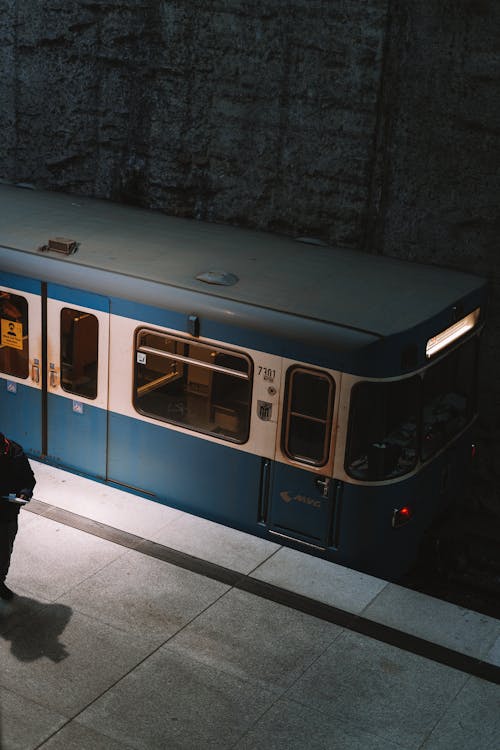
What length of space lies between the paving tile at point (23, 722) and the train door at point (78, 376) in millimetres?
3404

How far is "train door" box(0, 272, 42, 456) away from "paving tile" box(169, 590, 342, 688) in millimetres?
3253

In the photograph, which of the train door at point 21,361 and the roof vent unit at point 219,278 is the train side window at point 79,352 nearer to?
the train door at point 21,361

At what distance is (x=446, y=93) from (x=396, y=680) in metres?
6.57

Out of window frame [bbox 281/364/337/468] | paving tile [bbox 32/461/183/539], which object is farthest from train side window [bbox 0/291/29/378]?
window frame [bbox 281/364/337/468]

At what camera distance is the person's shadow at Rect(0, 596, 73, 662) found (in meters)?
7.07

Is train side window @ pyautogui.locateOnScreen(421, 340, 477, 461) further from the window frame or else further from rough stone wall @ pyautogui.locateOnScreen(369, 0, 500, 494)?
rough stone wall @ pyautogui.locateOnScreen(369, 0, 500, 494)

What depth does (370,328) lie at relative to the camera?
8055mm

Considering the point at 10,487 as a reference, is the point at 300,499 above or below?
below

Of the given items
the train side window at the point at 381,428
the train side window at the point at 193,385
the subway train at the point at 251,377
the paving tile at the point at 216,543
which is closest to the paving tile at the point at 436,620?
the subway train at the point at 251,377

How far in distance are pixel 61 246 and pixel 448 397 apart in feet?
13.0

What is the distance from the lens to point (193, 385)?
29.2ft

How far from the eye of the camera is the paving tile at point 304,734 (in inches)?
246

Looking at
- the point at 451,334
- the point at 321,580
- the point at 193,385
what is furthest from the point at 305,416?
the point at 451,334

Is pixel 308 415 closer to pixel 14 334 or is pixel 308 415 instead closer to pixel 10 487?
pixel 10 487
